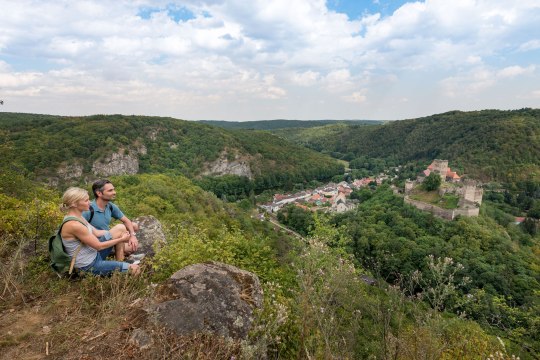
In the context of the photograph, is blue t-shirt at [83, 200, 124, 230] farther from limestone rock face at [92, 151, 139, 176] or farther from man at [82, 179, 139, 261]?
limestone rock face at [92, 151, 139, 176]

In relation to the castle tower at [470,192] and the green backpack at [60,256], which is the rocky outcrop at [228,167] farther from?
the green backpack at [60,256]

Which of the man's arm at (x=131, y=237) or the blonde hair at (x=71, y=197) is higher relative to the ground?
the blonde hair at (x=71, y=197)

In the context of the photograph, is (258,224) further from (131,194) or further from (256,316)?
(256,316)

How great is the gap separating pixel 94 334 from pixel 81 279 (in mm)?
1355

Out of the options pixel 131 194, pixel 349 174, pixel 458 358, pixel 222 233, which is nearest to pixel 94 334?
pixel 222 233

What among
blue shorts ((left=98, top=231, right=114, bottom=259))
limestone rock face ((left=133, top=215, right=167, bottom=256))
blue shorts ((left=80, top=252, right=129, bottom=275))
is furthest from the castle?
blue shorts ((left=80, top=252, right=129, bottom=275))

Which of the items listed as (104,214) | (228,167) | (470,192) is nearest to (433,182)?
(470,192)

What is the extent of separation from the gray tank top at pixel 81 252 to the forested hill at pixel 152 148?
5137 cm

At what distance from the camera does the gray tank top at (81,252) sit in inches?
163

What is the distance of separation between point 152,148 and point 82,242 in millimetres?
79815

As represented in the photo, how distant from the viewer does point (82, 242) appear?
4.14 m

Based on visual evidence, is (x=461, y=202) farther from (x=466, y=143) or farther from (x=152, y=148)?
(x=152, y=148)

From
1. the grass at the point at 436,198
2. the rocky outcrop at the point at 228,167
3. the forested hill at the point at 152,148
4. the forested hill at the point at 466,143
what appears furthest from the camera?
the rocky outcrop at the point at 228,167

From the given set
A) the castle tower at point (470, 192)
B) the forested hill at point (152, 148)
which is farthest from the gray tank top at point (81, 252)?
the forested hill at point (152, 148)
